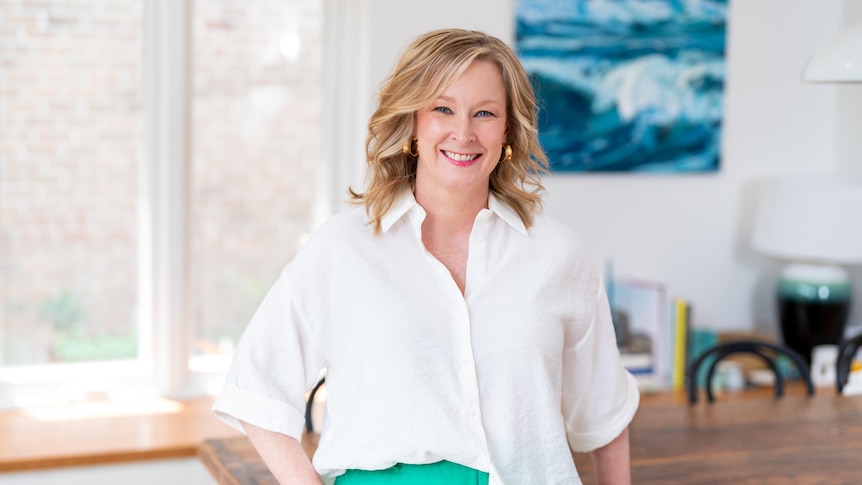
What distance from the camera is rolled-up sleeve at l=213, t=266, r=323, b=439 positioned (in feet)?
4.80

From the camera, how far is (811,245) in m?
3.43

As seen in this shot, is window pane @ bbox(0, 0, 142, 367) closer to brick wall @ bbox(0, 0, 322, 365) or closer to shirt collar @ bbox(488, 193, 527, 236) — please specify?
brick wall @ bbox(0, 0, 322, 365)

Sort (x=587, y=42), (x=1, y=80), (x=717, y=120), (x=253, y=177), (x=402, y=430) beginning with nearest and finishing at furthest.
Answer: (x=402, y=430)
(x=1, y=80)
(x=253, y=177)
(x=587, y=42)
(x=717, y=120)

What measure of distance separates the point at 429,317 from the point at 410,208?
16 centimetres

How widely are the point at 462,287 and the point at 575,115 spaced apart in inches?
80.3

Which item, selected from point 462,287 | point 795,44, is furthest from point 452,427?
point 795,44

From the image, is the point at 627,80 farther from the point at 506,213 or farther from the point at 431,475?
the point at 431,475

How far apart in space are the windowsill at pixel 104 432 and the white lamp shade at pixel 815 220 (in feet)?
6.25

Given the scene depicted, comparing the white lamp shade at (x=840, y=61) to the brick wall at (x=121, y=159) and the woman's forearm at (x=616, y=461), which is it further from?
the brick wall at (x=121, y=159)

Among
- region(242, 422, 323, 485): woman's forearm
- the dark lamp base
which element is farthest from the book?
region(242, 422, 323, 485): woman's forearm

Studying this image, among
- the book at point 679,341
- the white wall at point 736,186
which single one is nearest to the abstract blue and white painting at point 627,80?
the white wall at point 736,186

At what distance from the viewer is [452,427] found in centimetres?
143

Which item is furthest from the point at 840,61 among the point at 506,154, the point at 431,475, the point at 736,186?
the point at 736,186

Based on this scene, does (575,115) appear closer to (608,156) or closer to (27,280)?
(608,156)
